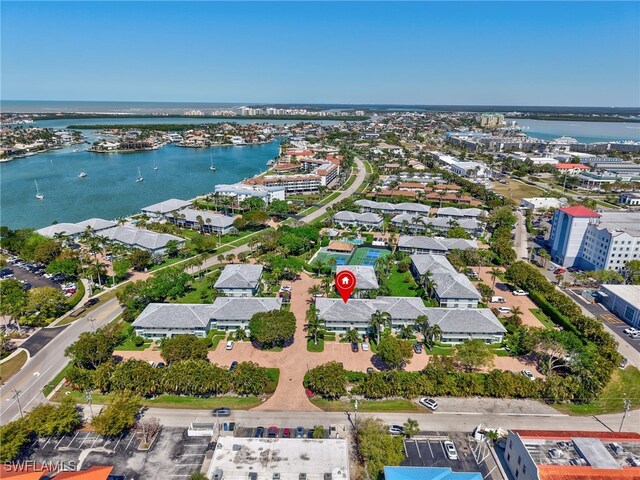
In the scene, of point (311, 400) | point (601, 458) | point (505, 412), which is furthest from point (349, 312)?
point (601, 458)

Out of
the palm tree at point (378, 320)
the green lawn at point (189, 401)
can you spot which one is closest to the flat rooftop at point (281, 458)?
the green lawn at point (189, 401)

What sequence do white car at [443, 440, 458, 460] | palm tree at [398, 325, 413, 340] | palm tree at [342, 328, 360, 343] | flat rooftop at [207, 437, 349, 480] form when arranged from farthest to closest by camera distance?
palm tree at [398, 325, 413, 340]
palm tree at [342, 328, 360, 343]
white car at [443, 440, 458, 460]
flat rooftop at [207, 437, 349, 480]

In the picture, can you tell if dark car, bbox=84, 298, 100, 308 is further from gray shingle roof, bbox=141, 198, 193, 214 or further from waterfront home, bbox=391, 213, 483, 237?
waterfront home, bbox=391, 213, 483, 237

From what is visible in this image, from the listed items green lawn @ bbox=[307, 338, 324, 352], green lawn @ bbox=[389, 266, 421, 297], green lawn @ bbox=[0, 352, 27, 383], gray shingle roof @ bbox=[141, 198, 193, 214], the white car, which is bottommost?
green lawn @ bbox=[307, 338, 324, 352]

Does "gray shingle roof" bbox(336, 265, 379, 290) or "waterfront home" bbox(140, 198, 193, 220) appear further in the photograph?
"waterfront home" bbox(140, 198, 193, 220)

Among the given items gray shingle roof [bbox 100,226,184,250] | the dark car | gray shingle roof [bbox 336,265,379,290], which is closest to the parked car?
gray shingle roof [bbox 336,265,379,290]

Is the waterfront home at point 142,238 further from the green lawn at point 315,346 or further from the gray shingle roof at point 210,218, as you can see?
the green lawn at point 315,346
